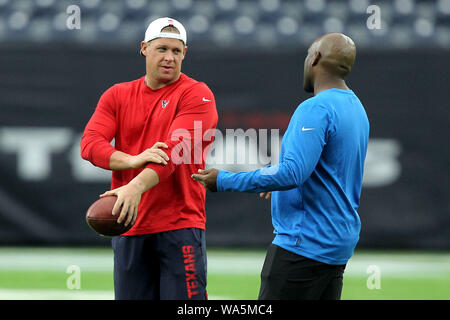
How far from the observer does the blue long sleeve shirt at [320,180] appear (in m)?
2.94

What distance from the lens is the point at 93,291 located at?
243 inches

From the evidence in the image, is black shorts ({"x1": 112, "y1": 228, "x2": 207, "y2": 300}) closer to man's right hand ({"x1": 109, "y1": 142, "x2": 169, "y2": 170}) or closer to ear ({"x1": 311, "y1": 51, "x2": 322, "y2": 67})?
man's right hand ({"x1": 109, "y1": 142, "x2": 169, "y2": 170})

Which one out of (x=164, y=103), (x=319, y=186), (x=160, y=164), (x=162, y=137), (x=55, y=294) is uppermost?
(x=164, y=103)

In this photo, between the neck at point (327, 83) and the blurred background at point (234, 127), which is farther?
the blurred background at point (234, 127)

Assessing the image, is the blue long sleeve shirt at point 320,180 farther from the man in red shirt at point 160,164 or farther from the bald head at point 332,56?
the man in red shirt at point 160,164

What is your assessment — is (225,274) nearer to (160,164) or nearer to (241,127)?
(241,127)

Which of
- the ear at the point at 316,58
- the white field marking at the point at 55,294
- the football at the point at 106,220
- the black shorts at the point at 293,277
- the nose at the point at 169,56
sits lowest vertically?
the white field marking at the point at 55,294

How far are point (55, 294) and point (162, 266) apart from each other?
283 centimetres

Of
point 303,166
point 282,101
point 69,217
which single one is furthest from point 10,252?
point 303,166

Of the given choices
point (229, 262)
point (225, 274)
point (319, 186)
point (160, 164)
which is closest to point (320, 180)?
point (319, 186)

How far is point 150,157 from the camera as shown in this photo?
133 inches

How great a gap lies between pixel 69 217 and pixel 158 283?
16.5 ft

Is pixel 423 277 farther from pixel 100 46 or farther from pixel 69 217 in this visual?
pixel 100 46

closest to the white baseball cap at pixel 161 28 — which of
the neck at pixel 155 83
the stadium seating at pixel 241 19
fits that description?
the neck at pixel 155 83
